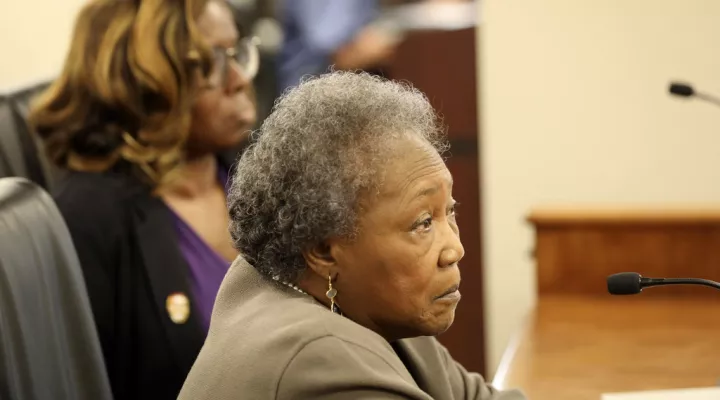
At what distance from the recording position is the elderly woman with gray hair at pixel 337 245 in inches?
37.9

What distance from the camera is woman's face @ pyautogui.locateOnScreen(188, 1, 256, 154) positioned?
2.16 metres

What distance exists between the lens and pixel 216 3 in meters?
2.21

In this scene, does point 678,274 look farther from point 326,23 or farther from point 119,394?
point 326,23

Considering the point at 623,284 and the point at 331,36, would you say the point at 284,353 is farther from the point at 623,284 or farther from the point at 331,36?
the point at 331,36

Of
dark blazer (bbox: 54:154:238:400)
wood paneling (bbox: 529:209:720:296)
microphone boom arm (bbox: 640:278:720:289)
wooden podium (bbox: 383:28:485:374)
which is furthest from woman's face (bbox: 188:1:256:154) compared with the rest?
microphone boom arm (bbox: 640:278:720:289)

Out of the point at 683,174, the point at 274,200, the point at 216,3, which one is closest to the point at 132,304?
the point at 216,3

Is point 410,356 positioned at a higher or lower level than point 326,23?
lower

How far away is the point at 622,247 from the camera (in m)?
2.26

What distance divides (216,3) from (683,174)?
1716mm

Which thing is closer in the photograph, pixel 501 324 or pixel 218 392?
pixel 218 392

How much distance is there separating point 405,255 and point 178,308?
97 cm

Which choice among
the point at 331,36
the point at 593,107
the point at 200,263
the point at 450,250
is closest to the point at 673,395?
the point at 450,250

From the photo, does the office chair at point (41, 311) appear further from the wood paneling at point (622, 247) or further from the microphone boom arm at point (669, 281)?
the wood paneling at point (622, 247)

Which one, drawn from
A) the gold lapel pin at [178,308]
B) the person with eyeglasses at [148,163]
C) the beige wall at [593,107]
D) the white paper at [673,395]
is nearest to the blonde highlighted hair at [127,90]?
the person with eyeglasses at [148,163]
